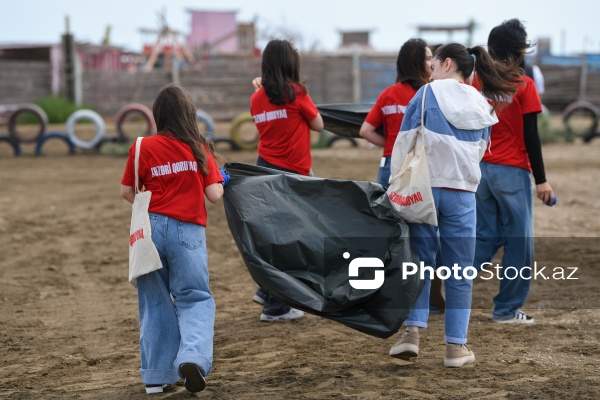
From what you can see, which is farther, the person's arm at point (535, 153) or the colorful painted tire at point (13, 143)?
the colorful painted tire at point (13, 143)

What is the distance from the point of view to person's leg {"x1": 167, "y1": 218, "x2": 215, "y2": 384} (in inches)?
180

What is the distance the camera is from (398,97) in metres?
5.83

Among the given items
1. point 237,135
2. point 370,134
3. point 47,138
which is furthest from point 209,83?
point 370,134

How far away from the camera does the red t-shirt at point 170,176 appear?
4613mm

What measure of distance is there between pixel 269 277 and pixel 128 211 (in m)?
6.93

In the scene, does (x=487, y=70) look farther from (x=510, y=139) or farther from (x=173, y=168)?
(x=173, y=168)

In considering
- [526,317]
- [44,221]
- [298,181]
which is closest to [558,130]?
[44,221]

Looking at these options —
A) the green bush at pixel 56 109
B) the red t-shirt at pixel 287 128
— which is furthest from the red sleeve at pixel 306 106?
the green bush at pixel 56 109

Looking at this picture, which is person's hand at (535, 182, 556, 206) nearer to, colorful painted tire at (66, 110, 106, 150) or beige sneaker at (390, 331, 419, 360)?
beige sneaker at (390, 331, 419, 360)

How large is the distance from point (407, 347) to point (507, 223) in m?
1.49

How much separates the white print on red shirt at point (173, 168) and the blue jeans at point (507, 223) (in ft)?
7.66

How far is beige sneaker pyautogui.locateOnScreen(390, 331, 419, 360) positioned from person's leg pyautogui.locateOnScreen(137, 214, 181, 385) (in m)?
1.32

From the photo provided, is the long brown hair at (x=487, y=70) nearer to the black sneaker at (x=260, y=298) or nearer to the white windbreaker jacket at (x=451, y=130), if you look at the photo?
the white windbreaker jacket at (x=451, y=130)

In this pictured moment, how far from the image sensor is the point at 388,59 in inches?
1075
